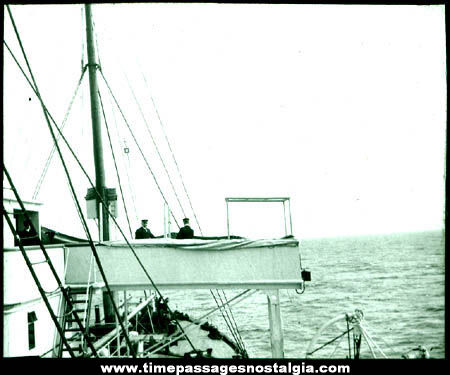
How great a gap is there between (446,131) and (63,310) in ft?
25.0

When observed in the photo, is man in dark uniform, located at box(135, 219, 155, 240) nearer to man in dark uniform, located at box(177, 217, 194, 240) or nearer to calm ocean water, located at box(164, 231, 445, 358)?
man in dark uniform, located at box(177, 217, 194, 240)

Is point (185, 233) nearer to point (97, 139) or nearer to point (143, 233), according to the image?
point (143, 233)

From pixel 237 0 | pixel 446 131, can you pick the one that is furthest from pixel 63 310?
pixel 446 131

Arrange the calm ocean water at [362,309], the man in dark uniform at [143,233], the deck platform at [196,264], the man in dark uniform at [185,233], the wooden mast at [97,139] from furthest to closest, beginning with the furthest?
the calm ocean water at [362,309] → the man in dark uniform at [143,233] → the wooden mast at [97,139] → the man in dark uniform at [185,233] → the deck platform at [196,264]

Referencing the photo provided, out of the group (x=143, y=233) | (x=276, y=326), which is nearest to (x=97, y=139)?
(x=143, y=233)

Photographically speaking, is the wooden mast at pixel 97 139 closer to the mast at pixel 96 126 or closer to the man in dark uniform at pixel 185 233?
the mast at pixel 96 126

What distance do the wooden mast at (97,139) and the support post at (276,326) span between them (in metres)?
4.33

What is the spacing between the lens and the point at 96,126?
36.4ft

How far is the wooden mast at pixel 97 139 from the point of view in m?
10.9

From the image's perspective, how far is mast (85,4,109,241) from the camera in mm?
10875

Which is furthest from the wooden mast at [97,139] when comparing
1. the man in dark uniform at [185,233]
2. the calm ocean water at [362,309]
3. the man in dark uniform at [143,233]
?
the calm ocean water at [362,309]

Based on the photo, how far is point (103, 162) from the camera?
1102 centimetres

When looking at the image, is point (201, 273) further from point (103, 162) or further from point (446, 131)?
point (446, 131)

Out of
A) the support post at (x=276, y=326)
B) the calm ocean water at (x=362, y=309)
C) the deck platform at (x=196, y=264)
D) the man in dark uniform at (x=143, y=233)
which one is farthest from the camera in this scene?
the calm ocean water at (x=362, y=309)
